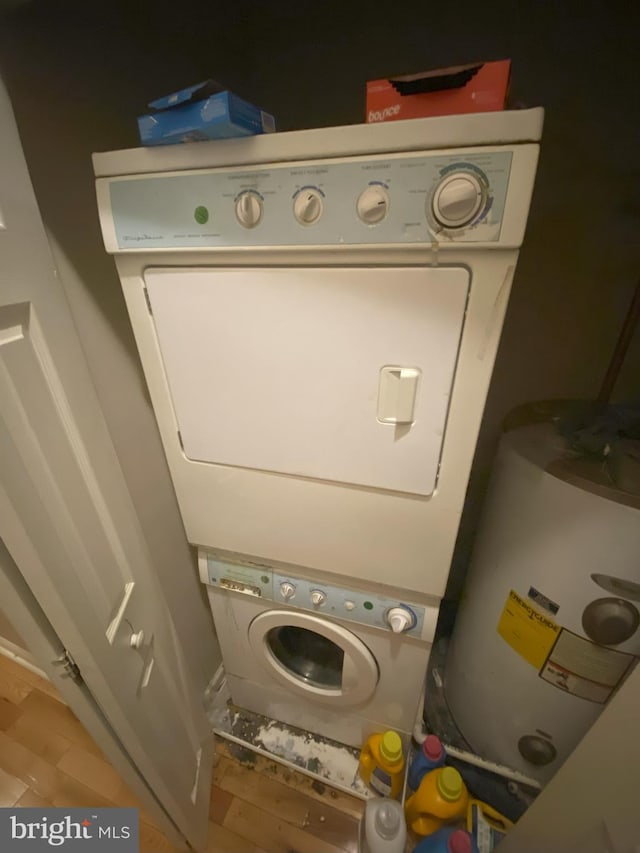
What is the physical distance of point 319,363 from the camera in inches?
25.6

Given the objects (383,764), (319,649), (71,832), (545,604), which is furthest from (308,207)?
(71,832)

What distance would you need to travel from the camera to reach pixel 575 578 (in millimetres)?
832

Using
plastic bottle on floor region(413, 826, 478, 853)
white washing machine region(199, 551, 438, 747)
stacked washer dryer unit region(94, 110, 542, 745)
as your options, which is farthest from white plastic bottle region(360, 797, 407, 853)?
stacked washer dryer unit region(94, 110, 542, 745)

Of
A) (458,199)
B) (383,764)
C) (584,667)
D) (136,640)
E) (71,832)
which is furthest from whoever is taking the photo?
(383,764)

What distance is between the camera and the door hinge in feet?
2.09

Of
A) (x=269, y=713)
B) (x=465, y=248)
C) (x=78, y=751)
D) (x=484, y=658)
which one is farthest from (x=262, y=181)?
(x=78, y=751)

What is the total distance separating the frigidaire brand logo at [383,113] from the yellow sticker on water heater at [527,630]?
1.06 meters

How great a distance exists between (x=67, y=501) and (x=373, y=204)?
668mm

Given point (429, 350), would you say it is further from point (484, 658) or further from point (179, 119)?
point (484, 658)

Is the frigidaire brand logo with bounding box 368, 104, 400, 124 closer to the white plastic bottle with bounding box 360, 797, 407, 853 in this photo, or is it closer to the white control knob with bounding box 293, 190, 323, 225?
the white control knob with bounding box 293, 190, 323, 225

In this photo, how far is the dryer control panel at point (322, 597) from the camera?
0.90 metres

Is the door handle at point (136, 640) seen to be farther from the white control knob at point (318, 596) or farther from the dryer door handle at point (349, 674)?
the dryer door handle at point (349, 674)

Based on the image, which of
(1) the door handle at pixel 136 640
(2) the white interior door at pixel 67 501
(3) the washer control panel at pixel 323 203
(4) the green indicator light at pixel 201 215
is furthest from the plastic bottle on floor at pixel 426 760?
(4) the green indicator light at pixel 201 215

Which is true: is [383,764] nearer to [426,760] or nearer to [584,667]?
[426,760]
